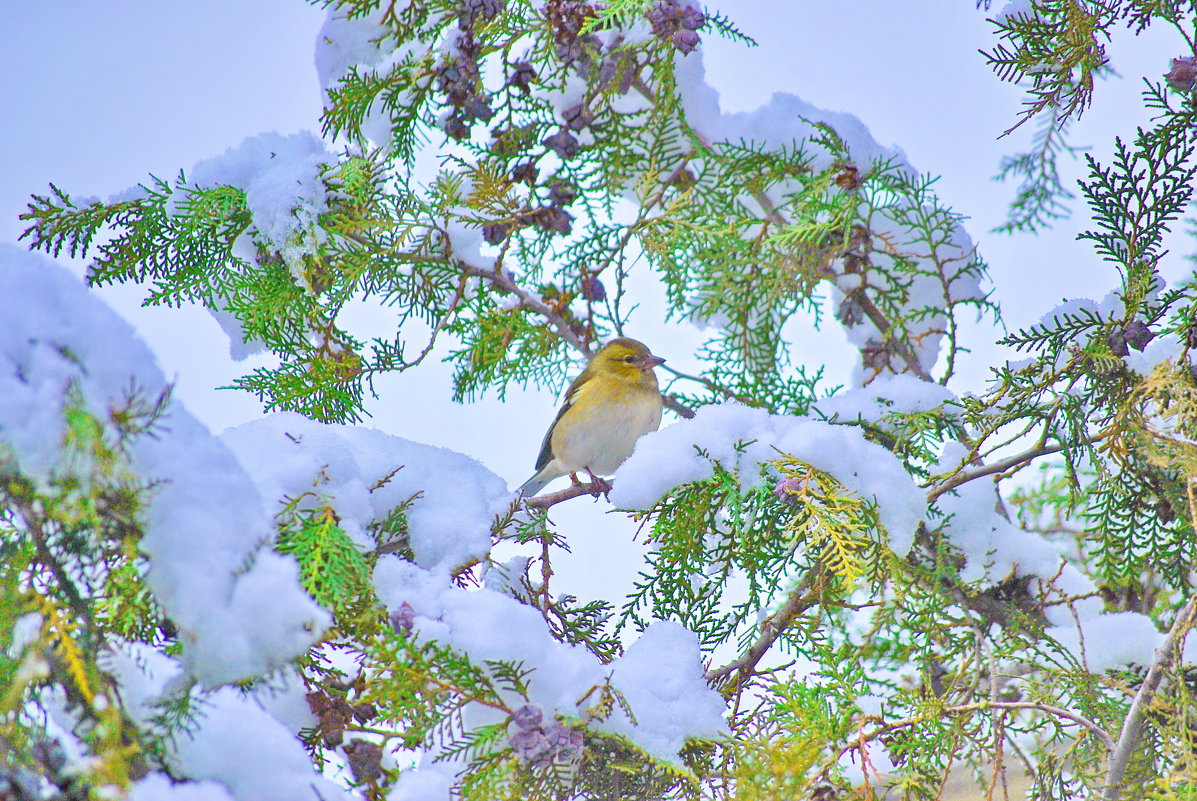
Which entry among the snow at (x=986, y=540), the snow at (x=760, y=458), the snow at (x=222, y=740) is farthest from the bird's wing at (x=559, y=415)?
the snow at (x=222, y=740)

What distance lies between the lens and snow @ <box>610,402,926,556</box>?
74.1 inches

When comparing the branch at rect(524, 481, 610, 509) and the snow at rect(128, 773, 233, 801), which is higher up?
the branch at rect(524, 481, 610, 509)

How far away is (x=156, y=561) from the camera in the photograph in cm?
108

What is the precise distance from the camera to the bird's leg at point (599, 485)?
3.05 m

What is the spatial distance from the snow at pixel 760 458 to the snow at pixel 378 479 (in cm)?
34

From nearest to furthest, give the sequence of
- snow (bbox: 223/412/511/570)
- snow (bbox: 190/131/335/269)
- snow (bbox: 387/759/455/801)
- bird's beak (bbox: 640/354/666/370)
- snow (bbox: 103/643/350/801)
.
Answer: snow (bbox: 103/643/350/801), snow (bbox: 387/759/455/801), snow (bbox: 223/412/511/570), snow (bbox: 190/131/335/269), bird's beak (bbox: 640/354/666/370)

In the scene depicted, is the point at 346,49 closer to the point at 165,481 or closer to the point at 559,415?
the point at 559,415

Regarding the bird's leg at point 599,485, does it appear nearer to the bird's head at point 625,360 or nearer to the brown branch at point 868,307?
the bird's head at point 625,360

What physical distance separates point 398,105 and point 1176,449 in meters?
2.30

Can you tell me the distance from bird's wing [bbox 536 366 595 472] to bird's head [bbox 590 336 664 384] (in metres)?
0.09

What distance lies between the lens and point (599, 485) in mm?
3055

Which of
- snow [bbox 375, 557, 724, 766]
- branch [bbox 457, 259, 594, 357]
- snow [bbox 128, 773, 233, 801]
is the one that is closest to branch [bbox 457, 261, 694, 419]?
branch [bbox 457, 259, 594, 357]

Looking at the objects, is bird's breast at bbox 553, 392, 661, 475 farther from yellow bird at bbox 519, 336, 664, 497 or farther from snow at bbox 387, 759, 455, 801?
snow at bbox 387, 759, 455, 801

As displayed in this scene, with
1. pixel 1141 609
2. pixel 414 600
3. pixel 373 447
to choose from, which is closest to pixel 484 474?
pixel 373 447
